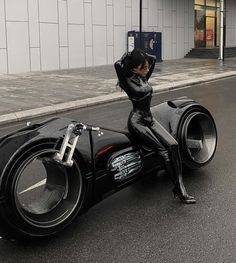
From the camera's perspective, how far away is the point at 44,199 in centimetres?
390

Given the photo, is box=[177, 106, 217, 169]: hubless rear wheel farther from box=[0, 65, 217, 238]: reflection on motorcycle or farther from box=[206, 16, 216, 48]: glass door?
box=[206, 16, 216, 48]: glass door

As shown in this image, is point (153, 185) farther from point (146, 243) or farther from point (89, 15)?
point (89, 15)

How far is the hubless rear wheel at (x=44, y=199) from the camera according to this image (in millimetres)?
3336

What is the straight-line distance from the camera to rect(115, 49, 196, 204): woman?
14.5 ft

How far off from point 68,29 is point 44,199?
17.8 m

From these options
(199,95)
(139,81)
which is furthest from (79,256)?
(199,95)

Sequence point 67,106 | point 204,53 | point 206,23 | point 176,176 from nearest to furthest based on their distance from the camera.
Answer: point 176,176
point 67,106
point 204,53
point 206,23

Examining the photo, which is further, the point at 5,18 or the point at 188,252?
the point at 5,18

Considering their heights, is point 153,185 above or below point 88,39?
below

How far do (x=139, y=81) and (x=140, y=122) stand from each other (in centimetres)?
39

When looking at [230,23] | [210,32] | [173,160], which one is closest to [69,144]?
[173,160]

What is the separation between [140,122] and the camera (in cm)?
450

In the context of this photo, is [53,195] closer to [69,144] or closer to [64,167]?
[64,167]

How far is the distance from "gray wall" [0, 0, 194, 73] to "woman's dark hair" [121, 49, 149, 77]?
1485 centimetres
